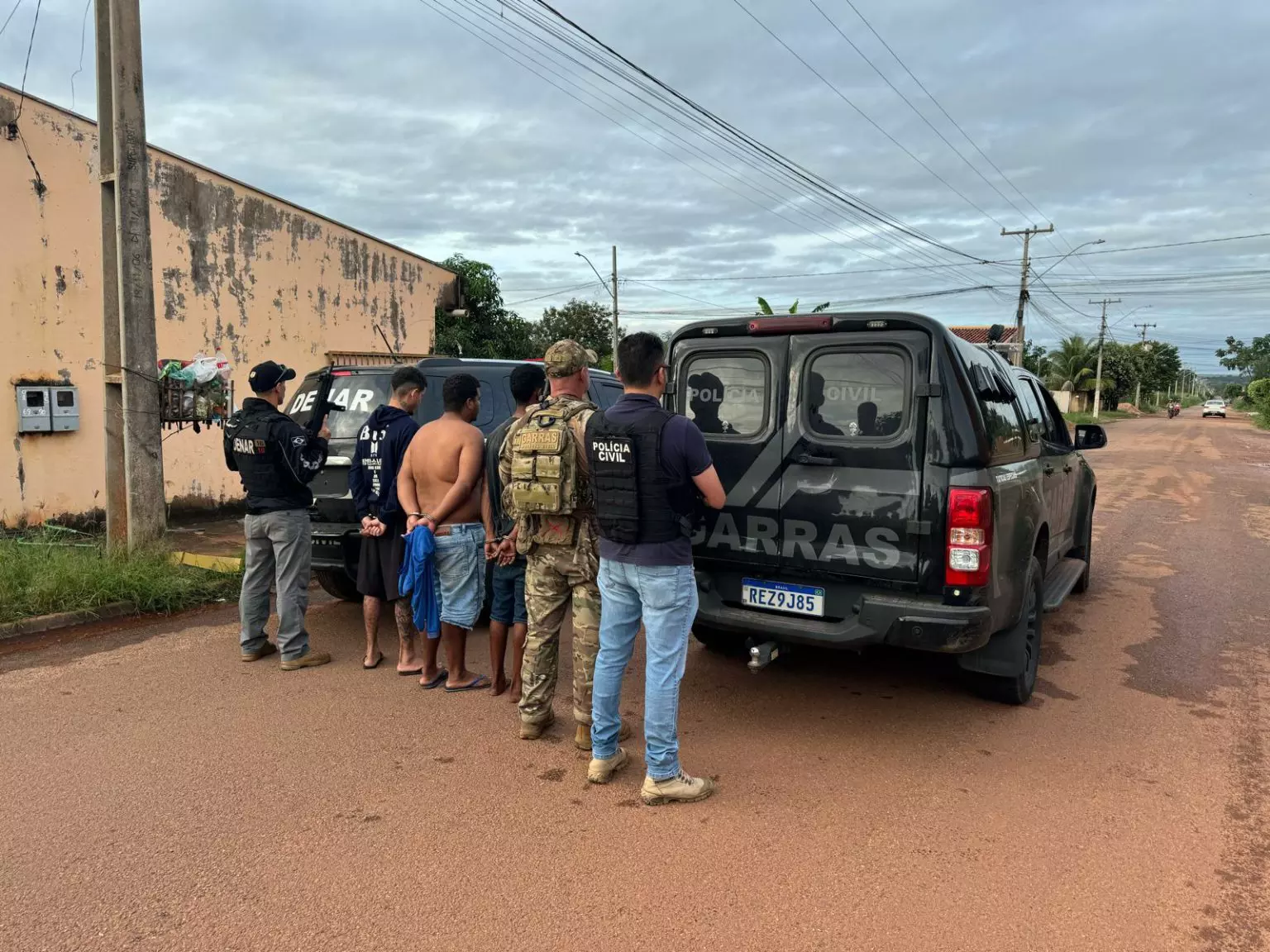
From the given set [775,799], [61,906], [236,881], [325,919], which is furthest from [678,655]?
[61,906]

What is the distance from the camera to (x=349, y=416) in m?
5.68

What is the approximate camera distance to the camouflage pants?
3842 mm

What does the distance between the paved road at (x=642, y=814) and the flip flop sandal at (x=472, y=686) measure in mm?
75

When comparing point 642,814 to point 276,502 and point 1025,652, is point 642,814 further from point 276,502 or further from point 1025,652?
point 276,502

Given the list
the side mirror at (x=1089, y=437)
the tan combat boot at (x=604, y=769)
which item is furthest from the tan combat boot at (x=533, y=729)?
the side mirror at (x=1089, y=437)

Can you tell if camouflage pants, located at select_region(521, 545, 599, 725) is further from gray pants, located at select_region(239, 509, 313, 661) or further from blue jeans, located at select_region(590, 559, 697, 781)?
gray pants, located at select_region(239, 509, 313, 661)

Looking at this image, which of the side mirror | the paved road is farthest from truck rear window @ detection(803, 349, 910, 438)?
the side mirror

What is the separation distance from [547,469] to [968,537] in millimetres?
1895

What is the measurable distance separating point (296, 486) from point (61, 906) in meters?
2.55

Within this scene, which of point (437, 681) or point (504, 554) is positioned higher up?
point (504, 554)

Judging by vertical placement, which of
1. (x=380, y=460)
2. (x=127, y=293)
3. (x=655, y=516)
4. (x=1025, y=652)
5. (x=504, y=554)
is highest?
(x=127, y=293)

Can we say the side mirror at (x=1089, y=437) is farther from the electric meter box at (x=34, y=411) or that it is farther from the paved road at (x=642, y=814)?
the electric meter box at (x=34, y=411)

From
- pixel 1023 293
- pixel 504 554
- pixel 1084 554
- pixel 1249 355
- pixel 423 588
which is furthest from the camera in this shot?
pixel 1249 355

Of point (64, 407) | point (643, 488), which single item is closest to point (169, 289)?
point (64, 407)
